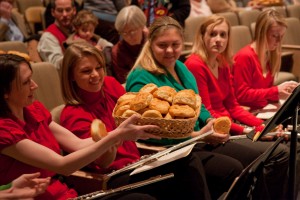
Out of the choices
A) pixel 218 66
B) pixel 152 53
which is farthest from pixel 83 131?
pixel 218 66

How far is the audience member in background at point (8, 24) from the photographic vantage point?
4504 mm

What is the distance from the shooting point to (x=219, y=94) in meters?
2.93

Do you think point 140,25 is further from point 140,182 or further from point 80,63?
point 140,182

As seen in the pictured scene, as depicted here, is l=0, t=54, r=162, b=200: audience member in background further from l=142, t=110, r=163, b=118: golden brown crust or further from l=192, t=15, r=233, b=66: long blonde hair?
l=192, t=15, r=233, b=66: long blonde hair

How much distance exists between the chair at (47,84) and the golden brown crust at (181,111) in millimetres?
1071

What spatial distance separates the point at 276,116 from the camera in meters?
1.73

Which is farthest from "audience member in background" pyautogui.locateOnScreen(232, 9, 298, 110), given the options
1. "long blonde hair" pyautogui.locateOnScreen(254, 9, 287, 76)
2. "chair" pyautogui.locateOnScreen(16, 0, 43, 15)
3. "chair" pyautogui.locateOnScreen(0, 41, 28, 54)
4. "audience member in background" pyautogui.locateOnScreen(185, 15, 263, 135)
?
"chair" pyautogui.locateOnScreen(16, 0, 43, 15)

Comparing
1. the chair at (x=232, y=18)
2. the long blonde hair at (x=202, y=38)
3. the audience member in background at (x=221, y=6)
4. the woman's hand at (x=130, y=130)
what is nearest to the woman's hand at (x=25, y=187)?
the woman's hand at (x=130, y=130)

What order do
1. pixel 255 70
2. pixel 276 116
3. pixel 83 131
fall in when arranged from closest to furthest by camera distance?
pixel 276 116
pixel 83 131
pixel 255 70

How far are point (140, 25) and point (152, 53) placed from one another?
3.10 ft

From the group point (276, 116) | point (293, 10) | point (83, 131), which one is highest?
point (276, 116)

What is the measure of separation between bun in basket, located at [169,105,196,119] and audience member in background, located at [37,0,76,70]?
1728 mm

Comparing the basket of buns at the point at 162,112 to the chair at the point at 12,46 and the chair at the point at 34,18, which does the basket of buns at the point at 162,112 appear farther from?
the chair at the point at 34,18

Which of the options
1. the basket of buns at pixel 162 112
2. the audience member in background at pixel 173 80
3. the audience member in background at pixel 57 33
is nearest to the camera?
the basket of buns at pixel 162 112
